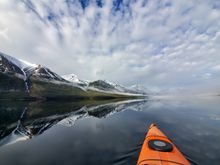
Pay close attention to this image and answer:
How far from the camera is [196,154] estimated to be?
14.1 metres

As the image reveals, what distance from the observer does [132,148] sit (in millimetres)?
15805

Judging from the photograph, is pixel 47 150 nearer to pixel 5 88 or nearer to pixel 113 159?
pixel 113 159

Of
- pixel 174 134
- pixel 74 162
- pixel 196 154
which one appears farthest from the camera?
pixel 174 134

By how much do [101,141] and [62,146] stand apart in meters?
4.97

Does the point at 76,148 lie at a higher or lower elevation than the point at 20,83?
lower

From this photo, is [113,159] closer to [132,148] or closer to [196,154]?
[132,148]

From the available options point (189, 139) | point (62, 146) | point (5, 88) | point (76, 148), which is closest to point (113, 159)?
point (76, 148)

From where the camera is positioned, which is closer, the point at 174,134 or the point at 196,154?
the point at 196,154

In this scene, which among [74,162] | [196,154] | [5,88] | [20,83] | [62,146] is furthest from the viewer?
[20,83]

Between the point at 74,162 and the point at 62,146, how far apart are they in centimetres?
512

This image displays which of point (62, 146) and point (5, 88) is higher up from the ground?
point (5, 88)

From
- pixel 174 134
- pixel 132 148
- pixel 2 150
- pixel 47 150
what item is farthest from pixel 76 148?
pixel 174 134

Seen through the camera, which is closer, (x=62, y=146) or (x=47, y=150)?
(x=47, y=150)

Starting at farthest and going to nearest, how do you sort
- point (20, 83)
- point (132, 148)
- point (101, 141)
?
1. point (20, 83)
2. point (101, 141)
3. point (132, 148)
